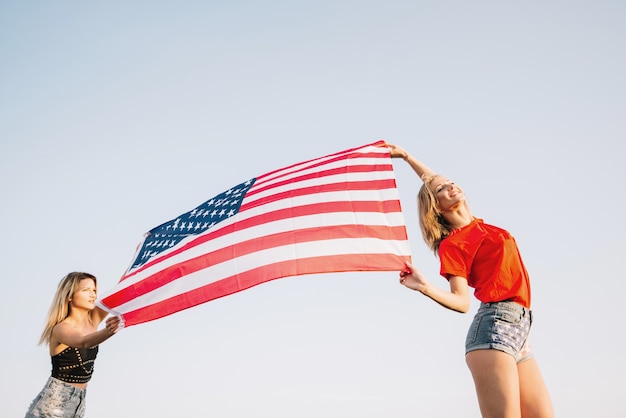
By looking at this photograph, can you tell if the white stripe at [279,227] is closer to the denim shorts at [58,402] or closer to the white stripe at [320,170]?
the white stripe at [320,170]

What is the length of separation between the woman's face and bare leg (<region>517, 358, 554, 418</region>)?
1.36 m

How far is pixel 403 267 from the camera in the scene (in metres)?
5.34

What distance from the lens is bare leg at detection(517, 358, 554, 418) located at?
445cm

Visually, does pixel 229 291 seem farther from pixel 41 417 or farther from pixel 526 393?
pixel 526 393

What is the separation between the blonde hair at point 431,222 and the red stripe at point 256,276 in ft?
1.44

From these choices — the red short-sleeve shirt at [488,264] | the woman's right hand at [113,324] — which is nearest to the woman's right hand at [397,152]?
the red short-sleeve shirt at [488,264]

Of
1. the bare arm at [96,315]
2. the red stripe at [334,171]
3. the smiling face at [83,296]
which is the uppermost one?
the red stripe at [334,171]

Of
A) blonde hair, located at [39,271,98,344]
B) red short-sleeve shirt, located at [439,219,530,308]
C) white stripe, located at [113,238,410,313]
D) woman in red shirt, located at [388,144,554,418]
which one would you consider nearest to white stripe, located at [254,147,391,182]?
white stripe, located at [113,238,410,313]

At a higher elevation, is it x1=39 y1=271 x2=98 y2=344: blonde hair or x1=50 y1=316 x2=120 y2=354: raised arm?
x1=39 y1=271 x2=98 y2=344: blonde hair

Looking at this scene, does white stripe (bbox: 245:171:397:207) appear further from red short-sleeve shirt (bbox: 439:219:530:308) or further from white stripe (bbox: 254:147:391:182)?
red short-sleeve shirt (bbox: 439:219:530:308)

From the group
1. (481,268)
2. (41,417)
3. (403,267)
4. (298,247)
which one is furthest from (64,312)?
(481,268)

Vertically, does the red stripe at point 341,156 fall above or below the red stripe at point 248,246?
above

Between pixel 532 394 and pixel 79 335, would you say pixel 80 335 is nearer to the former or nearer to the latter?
pixel 79 335

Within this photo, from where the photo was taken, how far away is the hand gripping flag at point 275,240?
18.4 ft
